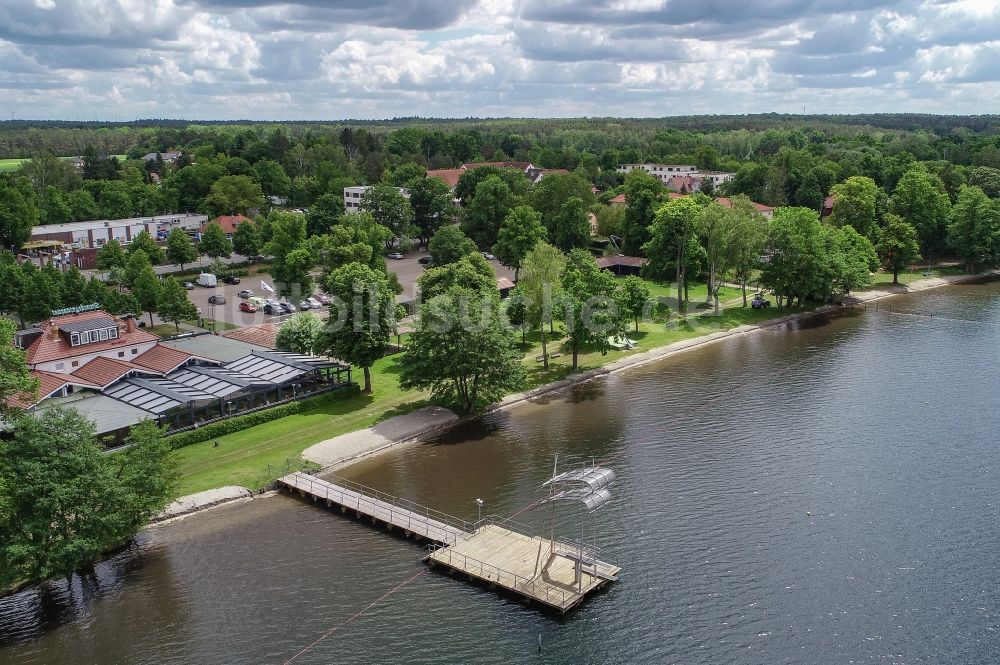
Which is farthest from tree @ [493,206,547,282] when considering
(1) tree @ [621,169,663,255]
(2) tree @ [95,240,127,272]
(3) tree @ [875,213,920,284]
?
(2) tree @ [95,240,127,272]

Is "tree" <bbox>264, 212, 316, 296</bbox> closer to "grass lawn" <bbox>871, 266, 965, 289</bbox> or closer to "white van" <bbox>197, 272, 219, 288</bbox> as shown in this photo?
"white van" <bbox>197, 272, 219, 288</bbox>

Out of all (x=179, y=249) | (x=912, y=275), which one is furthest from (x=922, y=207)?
(x=179, y=249)

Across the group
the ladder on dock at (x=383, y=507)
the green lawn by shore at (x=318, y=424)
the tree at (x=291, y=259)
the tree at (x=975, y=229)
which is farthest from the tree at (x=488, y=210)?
the ladder on dock at (x=383, y=507)

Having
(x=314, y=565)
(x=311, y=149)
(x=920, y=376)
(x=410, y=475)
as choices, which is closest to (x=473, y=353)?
(x=410, y=475)

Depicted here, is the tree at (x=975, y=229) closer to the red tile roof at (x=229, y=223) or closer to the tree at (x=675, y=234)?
the tree at (x=675, y=234)

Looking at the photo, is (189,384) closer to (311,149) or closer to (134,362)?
(134,362)

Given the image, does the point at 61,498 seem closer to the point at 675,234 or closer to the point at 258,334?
the point at 258,334
